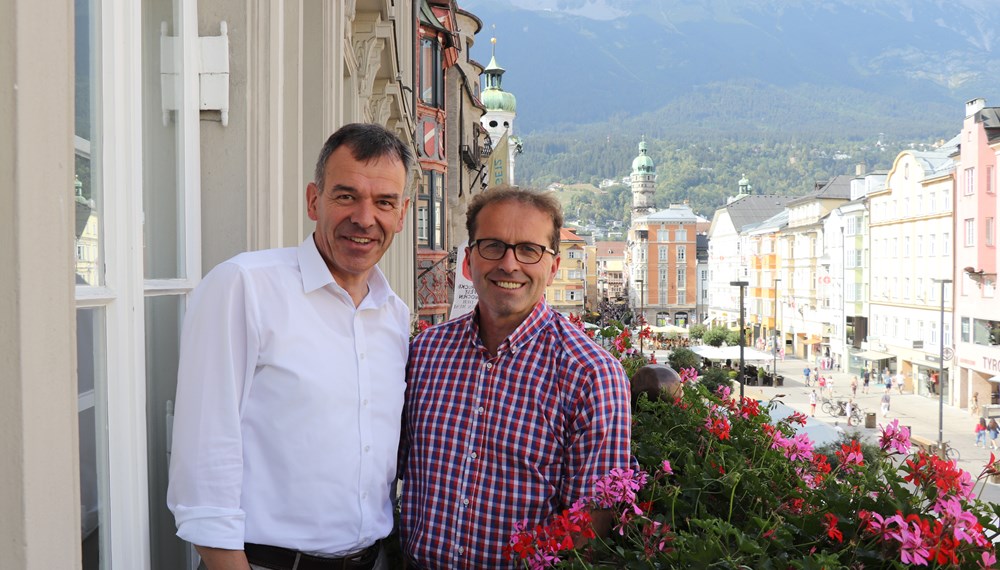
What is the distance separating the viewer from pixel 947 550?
1.73m

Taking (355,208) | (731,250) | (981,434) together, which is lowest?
(981,434)

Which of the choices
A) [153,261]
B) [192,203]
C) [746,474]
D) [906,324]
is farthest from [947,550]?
[906,324]

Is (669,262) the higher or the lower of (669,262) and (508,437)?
the higher

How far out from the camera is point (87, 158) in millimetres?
1806

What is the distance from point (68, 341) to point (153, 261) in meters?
0.93

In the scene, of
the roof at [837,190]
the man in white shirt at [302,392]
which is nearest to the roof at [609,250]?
the roof at [837,190]

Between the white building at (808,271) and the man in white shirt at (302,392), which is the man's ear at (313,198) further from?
the white building at (808,271)

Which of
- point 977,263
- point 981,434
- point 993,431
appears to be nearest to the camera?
point 993,431

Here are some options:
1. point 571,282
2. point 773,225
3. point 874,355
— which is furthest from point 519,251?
point 571,282

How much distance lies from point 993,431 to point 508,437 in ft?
110

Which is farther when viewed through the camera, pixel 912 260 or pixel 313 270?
pixel 912 260

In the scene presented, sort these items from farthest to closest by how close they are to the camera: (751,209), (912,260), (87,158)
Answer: (751,209), (912,260), (87,158)

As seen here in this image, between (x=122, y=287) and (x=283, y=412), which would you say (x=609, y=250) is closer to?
(x=283, y=412)

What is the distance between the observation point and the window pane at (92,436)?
1.81 meters
